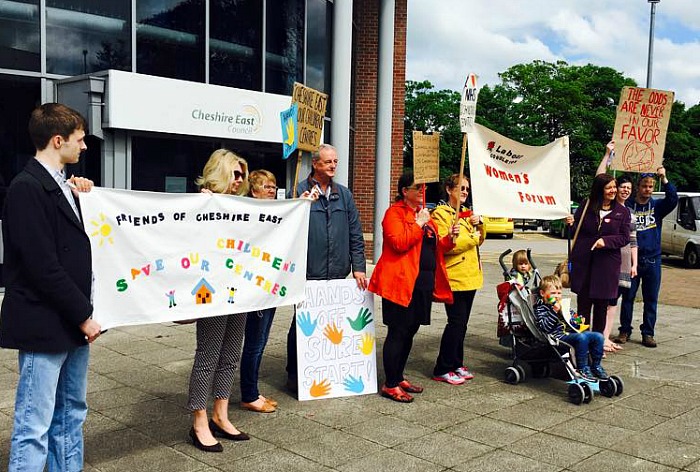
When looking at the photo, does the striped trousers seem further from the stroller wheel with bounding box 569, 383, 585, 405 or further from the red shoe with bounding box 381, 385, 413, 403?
the stroller wheel with bounding box 569, 383, 585, 405

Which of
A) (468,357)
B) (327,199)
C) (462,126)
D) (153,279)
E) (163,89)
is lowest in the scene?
(468,357)

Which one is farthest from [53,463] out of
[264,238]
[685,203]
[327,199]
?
[685,203]

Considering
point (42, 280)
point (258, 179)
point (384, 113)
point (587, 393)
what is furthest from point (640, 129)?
point (384, 113)

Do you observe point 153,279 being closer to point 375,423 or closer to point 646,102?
point 375,423

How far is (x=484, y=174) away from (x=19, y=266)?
169 inches

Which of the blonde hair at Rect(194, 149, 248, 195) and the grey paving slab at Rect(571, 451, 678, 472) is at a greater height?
the blonde hair at Rect(194, 149, 248, 195)

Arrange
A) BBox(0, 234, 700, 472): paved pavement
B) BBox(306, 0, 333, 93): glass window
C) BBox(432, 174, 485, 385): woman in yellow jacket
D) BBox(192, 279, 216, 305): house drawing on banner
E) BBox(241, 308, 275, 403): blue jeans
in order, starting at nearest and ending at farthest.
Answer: BBox(0, 234, 700, 472): paved pavement, BBox(192, 279, 216, 305): house drawing on banner, BBox(241, 308, 275, 403): blue jeans, BBox(432, 174, 485, 385): woman in yellow jacket, BBox(306, 0, 333, 93): glass window

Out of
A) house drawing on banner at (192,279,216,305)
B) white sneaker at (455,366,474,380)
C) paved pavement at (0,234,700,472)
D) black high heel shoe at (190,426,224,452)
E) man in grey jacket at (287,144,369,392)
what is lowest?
paved pavement at (0,234,700,472)

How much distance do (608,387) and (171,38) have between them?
9.34 m

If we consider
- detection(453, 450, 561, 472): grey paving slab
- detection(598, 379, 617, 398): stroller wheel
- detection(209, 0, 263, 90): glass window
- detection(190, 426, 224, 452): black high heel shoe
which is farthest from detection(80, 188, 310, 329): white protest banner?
detection(209, 0, 263, 90): glass window

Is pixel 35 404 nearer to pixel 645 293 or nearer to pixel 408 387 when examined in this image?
pixel 408 387

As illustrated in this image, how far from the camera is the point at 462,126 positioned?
647 centimetres

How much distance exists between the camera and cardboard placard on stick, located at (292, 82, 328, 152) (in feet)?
19.7

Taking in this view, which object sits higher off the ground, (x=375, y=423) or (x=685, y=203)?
(x=685, y=203)
